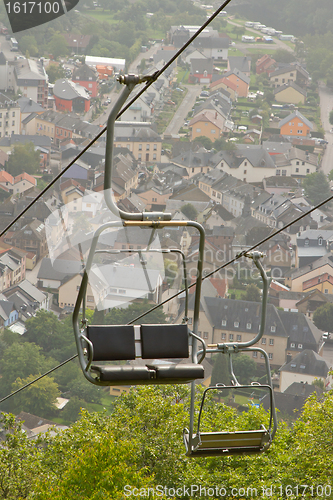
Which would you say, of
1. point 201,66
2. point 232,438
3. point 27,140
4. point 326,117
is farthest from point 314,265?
point 232,438

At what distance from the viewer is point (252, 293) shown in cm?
3766

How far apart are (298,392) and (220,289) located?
9007 mm

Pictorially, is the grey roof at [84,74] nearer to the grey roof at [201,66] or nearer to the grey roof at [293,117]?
the grey roof at [201,66]

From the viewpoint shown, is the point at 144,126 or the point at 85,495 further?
the point at 144,126

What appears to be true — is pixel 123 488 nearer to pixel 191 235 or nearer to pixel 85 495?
pixel 85 495

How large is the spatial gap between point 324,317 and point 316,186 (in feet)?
32.2

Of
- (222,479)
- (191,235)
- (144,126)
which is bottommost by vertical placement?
(191,235)

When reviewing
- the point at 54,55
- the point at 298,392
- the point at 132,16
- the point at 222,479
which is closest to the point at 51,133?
the point at 54,55

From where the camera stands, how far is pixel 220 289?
127ft

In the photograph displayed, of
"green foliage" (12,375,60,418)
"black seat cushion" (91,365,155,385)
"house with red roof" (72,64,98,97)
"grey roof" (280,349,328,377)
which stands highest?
"black seat cushion" (91,365,155,385)

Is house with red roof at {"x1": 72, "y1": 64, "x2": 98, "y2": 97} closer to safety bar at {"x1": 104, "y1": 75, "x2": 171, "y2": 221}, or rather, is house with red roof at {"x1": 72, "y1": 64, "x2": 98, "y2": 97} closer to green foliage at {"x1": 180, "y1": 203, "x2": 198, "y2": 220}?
green foliage at {"x1": 180, "y1": 203, "x2": 198, "y2": 220}

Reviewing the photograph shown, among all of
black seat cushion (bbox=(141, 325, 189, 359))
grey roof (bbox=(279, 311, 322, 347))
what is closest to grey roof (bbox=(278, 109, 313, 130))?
grey roof (bbox=(279, 311, 322, 347))

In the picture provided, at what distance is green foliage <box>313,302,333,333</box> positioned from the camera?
37344 millimetres

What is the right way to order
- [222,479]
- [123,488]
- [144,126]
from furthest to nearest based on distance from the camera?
[144,126]
[222,479]
[123,488]
